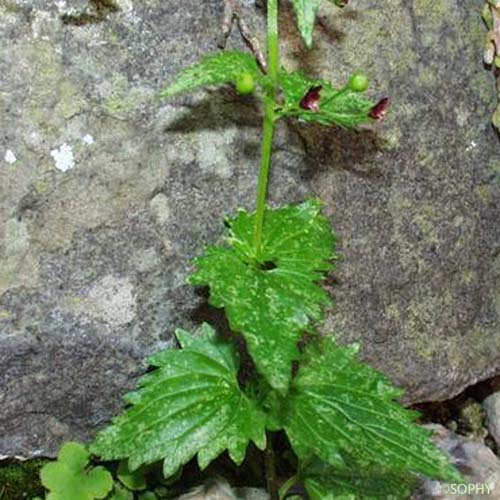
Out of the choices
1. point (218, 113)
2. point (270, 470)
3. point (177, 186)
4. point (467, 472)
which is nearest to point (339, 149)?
point (218, 113)

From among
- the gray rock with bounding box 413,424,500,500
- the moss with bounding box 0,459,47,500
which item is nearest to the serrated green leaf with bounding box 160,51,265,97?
the moss with bounding box 0,459,47,500

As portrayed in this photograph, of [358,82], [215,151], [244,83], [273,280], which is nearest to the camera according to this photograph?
[244,83]

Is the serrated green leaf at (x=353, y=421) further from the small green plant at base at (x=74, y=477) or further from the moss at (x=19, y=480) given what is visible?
the moss at (x=19, y=480)

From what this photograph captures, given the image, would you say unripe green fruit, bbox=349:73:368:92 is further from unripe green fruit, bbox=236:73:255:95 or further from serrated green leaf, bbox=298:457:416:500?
serrated green leaf, bbox=298:457:416:500

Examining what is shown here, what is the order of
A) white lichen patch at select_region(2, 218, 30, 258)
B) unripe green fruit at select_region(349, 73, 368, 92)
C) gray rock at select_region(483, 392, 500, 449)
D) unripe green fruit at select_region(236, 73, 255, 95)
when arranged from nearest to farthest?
unripe green fruit at select_region(236, 73, 255, 95)
unripe green fruit at select_region(349, 73, 368, 92)
white lichen patch at select_region(2, 218, 30, 258)
gray rock at select_region(483, 392, 500, 449)

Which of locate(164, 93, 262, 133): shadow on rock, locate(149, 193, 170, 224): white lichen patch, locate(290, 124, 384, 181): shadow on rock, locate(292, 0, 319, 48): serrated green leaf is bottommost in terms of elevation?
locate(149, 193, 170, 224): white lichen patch

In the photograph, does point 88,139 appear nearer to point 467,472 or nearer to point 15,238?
point 15,238
